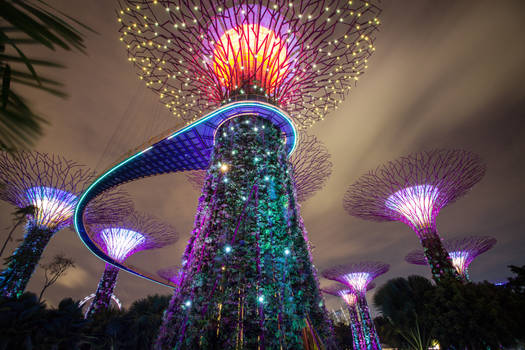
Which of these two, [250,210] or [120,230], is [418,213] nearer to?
[250,210]

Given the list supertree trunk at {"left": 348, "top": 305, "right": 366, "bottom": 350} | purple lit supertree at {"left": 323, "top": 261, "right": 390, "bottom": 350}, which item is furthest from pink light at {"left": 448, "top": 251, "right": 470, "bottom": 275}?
supertree trunk at {"left": 348, "top": 305, "right": 366, "bottom": 350}

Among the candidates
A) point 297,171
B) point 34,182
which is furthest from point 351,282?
point 34,182

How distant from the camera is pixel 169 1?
289 inches

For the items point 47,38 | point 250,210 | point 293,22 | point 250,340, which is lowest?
point 250,340

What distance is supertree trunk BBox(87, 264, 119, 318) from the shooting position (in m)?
20.7

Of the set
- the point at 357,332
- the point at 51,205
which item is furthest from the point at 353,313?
the point at 51,205

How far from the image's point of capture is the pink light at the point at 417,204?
56.6 feet

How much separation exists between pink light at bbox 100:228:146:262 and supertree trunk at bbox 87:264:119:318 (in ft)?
4.48

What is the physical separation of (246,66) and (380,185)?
15608 millimetres

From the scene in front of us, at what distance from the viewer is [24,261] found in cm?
1678

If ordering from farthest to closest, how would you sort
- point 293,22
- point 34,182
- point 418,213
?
point 34,182 → point 418,213 → point 293,22

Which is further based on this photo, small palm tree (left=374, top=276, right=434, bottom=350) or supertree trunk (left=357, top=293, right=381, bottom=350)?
supertree trunk (left=357, top=293, right=381, bottom=350)

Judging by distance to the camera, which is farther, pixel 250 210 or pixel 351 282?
pixel 351 282

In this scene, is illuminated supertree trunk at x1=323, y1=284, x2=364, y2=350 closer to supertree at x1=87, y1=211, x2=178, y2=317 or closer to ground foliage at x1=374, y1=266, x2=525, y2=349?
ground foliage at x1=374, y1=266, x2=525, y2=349
